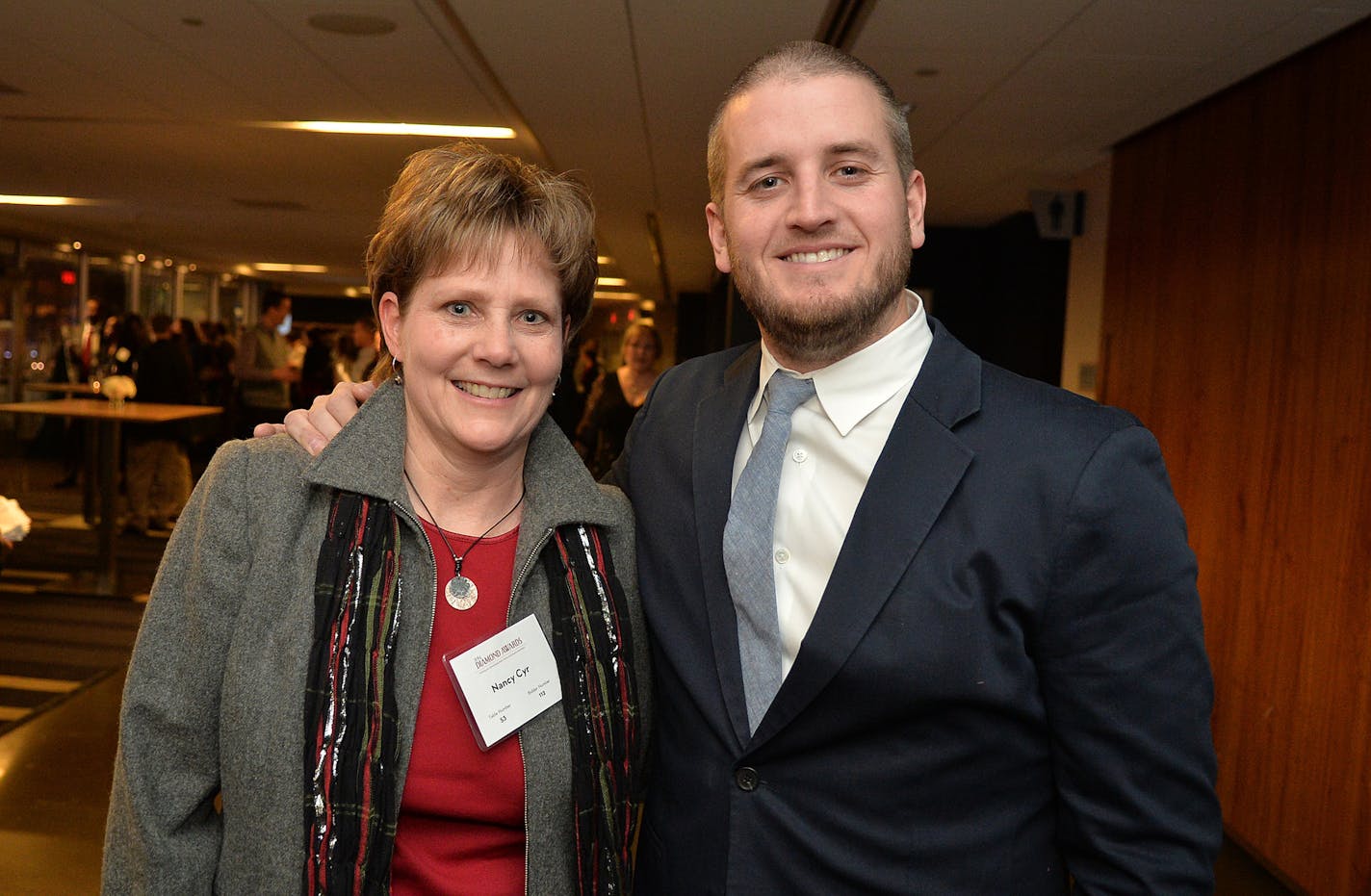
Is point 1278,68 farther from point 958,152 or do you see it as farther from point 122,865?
point 122,865

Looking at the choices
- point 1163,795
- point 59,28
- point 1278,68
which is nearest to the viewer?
point 1163,795

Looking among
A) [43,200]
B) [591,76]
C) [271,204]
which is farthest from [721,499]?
[43,200]

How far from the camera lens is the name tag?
1417 mm

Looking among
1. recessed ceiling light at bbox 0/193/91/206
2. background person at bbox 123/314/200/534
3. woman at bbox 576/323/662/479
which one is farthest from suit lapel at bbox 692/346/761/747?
recessed ceiling light at bbox 0/193/91/206

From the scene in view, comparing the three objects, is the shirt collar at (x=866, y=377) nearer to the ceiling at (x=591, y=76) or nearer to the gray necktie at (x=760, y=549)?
the gray necktie at (x=760, y=549)

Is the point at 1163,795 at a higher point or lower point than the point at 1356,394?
lower

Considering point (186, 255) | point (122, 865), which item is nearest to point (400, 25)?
point (122, 865)

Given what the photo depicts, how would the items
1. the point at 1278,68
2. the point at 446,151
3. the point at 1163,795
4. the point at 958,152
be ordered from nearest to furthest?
the point at 1163,795 < the point at 446,151 < the point at 1278,68 < the point at 958,152

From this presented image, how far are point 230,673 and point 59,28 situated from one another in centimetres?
448

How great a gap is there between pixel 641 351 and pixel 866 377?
217 inches

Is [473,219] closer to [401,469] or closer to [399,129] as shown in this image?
[401,469]

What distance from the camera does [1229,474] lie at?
420 cm

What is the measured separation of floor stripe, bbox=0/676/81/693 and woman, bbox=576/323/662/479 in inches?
114

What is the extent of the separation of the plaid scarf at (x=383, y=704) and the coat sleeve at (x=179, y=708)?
12 centimetres
